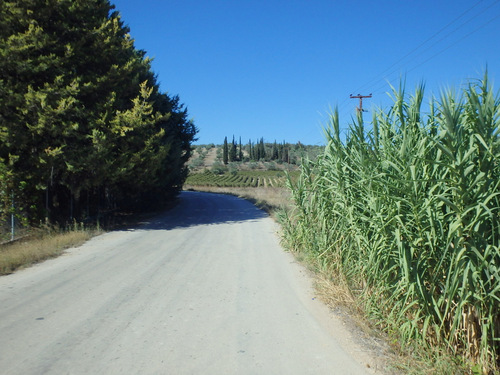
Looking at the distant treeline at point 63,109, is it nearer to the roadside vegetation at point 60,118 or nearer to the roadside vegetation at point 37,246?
the roadside vegetation at point 60,118

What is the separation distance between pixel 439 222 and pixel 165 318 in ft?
11.9

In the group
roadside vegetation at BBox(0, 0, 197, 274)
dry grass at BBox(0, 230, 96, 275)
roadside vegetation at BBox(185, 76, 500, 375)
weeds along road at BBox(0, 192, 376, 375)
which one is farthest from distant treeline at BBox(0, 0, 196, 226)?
roadside vegetation at BBox(185, 76, 500, 375)

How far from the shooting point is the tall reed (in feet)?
11.9

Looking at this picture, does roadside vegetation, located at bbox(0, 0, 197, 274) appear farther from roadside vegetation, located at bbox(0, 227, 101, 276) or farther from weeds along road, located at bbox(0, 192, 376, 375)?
weeds along road, located at bbox(0, 192, 376, 375)

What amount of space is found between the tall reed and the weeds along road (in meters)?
0.97

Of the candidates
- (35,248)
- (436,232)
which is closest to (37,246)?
(35,248)

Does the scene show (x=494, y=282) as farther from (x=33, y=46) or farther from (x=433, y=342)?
(x=33, y=46)

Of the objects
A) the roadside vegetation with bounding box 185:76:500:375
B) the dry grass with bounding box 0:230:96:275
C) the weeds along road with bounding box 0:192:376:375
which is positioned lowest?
the weeds along road with bounding box 0:192:376:375

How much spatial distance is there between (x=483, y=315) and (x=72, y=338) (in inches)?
175

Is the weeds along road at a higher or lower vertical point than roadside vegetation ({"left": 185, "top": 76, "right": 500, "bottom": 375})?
lower

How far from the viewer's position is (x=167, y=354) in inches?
162

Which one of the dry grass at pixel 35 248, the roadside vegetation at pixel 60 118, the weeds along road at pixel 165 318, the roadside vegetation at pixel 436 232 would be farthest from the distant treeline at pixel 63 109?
the roadside vegetation at pixel 436 232

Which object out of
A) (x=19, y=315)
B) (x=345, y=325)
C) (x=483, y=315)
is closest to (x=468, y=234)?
(x=483, y=315)

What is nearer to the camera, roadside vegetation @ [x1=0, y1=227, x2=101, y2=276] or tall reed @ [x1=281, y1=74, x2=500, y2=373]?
tall reed @ [x1=281, y1=74, x2=500, y2=373]
